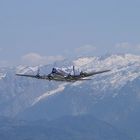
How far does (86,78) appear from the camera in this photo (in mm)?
79000

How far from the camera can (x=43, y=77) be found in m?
77.3

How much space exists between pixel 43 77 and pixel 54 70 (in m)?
1.48

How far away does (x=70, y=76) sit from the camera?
7719cm

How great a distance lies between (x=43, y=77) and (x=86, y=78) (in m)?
5.02

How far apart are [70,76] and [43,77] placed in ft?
9.66

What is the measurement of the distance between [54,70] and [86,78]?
13.7ft

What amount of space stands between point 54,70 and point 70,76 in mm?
1870
